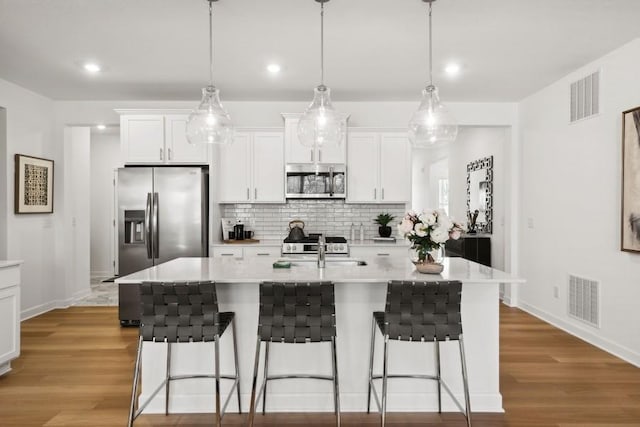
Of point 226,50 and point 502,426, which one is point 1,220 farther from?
point 502,426

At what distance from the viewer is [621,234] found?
3.94 meters

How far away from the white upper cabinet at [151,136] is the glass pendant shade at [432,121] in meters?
3.09

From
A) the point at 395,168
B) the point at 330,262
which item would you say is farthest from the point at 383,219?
the point at 330,262

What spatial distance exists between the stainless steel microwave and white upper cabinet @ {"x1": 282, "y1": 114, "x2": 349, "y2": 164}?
0.10 m

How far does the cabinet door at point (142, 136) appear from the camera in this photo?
5367mm

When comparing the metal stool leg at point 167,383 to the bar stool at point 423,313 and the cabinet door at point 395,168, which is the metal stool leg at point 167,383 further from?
the cabinet door at point 395,168

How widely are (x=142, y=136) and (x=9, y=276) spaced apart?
235 cm

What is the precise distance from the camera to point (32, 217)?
550 cm

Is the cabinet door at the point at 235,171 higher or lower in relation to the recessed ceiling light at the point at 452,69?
lower

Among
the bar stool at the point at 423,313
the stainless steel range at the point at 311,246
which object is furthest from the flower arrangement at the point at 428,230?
the stainless steel range at the point at 311,246

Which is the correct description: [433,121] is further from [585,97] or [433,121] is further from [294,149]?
[294,149]

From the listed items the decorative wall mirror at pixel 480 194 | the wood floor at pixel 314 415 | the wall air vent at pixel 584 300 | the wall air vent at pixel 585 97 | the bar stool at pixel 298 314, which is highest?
the wall air vent at pixel 585 97

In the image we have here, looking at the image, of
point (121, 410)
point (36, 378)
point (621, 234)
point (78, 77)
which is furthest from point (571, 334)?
point (78, 77)

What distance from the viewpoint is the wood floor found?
2852mm
